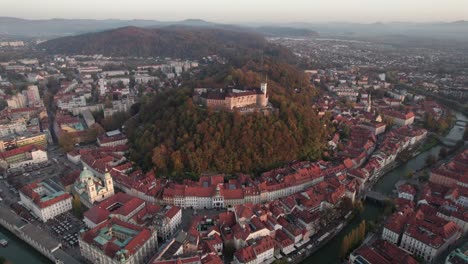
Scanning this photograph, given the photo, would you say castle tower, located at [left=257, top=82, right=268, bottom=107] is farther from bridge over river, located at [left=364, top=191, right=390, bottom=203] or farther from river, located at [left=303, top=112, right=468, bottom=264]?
bridge over river, located at [left=364, top=191, right=390, bottom=203]

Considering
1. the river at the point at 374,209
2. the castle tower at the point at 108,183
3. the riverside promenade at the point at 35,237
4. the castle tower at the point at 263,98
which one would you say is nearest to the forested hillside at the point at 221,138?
the castle tower at the point at 263,98

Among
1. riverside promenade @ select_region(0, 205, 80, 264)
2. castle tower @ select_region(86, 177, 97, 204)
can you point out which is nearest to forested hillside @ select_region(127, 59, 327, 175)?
castle tower @ select_region(86, 177, 97, 204)

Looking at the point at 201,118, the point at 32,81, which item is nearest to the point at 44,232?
the point at 201,118

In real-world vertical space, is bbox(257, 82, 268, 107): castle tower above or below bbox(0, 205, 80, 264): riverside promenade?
above

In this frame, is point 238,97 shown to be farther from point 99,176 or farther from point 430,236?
point 430,236

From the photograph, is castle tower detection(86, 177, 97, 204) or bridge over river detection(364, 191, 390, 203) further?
bridge over river detection(364, 191, 390, 203)

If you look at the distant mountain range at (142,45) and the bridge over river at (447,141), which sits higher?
the distant mountain range at (142,45)

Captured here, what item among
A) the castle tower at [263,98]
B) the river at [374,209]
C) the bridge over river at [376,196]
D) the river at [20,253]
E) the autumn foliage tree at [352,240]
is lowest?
the river at [20,253]

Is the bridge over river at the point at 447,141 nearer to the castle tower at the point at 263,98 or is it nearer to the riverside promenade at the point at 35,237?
the castle tower at the point at 263,98
